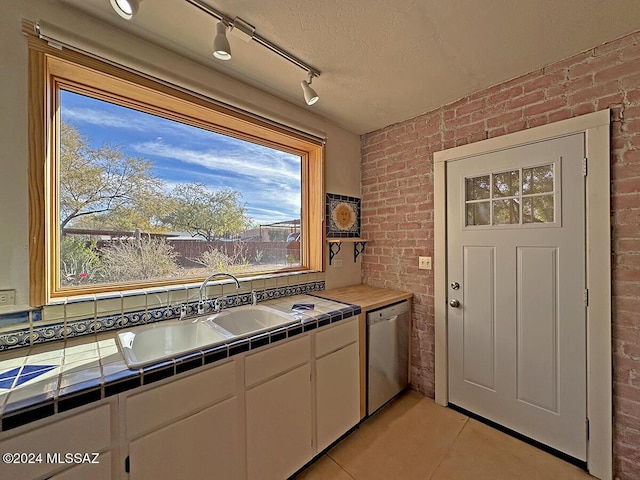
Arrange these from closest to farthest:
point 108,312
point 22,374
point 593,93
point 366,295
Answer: point 22,374 < point 108,312 < point 593,93 < point 366,295

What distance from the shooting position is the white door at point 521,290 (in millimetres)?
1606

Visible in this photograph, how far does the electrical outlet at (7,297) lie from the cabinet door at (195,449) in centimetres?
85

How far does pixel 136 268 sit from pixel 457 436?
7.93ft

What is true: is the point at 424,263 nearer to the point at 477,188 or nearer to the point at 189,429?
the point at 477,188

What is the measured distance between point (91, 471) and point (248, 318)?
1012 millimetres

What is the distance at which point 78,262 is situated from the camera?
146 cm

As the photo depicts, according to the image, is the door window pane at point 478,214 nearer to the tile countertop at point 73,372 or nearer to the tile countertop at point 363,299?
the tile countertop at point 363,299

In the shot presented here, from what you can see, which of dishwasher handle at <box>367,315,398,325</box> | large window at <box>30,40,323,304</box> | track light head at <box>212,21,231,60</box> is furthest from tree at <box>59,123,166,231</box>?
dishwasher handle at <box>367,315,398,325</box>

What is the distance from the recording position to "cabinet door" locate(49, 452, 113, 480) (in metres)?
0.86

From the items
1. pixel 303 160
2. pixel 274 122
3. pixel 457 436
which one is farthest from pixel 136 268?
pixel 457 436

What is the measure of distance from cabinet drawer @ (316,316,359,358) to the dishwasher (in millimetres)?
168

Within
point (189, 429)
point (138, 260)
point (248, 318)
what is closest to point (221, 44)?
point (138, 260)

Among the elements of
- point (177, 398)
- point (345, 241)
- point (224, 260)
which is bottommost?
point (177, 398)

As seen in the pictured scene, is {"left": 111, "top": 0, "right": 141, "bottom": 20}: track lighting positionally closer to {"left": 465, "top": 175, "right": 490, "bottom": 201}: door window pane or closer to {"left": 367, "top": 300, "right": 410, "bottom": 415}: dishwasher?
{"left": 367, "top": 300, "right": 410, "bottom": 415}: dishwasher
